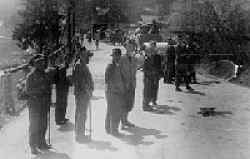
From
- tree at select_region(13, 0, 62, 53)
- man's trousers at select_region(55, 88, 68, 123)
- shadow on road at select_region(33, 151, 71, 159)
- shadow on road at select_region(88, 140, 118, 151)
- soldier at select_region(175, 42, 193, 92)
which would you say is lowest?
shadow on road at select_region(33, 151, 71, 159)

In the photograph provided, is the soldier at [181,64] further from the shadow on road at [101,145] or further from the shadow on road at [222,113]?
Answer: the shadow on road at [101,145]

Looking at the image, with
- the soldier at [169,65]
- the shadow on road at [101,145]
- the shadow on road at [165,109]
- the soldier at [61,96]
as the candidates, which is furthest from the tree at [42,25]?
the shadow on road at [101,145]

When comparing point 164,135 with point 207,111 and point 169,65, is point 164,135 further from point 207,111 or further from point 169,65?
point 169,65

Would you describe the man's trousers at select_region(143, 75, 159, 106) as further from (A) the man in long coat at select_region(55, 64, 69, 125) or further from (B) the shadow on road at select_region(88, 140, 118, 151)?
(B) the shadow on road at select_region(88, 140, 118, 151)

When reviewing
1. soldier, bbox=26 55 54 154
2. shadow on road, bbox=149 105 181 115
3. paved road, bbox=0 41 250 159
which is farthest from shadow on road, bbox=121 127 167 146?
shadow on road, bbox=149 105 181 115

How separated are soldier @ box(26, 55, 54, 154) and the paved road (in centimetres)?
29

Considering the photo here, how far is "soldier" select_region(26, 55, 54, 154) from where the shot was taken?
8.33m

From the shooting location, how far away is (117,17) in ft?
171

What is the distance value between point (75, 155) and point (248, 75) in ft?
39.2

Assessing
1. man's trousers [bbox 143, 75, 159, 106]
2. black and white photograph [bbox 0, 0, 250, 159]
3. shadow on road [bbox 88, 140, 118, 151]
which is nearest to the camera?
black and white photograph [bbox 0, 0, 250, 159]

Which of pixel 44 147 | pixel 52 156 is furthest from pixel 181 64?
pixel 52 156

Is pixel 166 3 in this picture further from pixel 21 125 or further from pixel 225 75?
pixel 21 125

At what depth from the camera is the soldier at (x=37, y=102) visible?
8.33 meters

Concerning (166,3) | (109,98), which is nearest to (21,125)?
(109,98)
